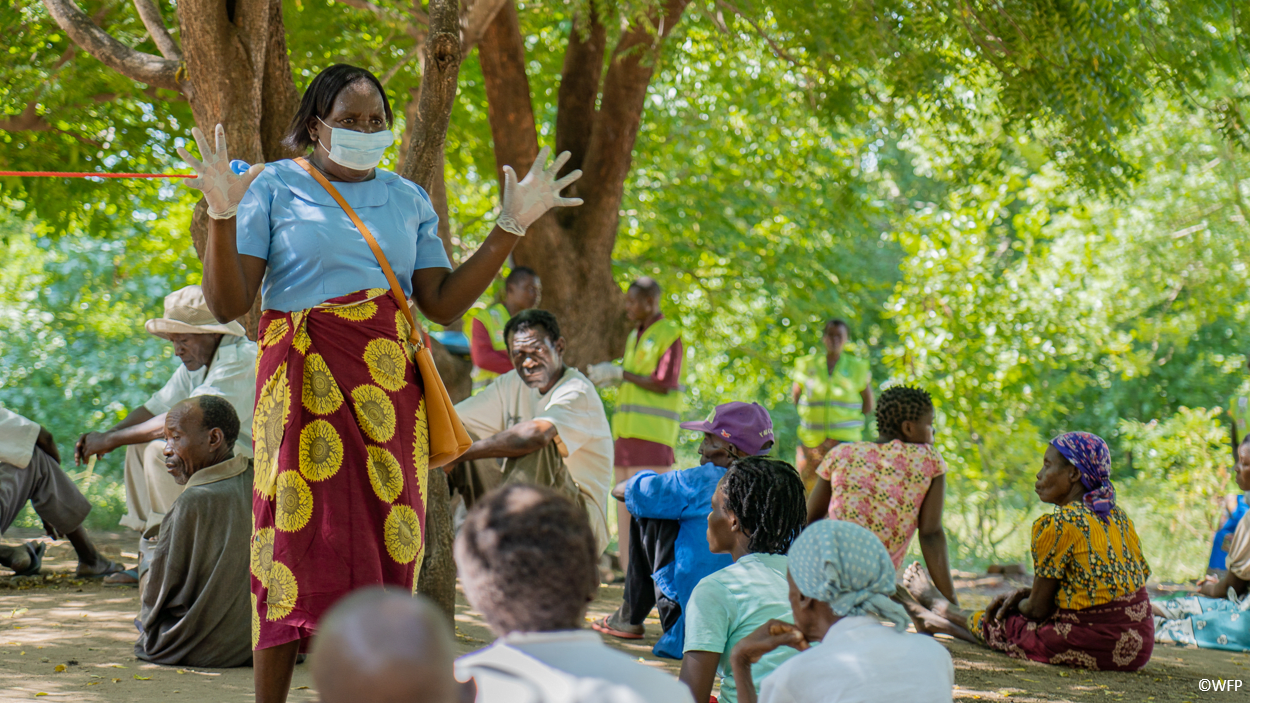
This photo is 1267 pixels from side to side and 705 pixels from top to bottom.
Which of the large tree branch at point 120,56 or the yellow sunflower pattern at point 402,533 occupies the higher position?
the large tree branch at point 120,56

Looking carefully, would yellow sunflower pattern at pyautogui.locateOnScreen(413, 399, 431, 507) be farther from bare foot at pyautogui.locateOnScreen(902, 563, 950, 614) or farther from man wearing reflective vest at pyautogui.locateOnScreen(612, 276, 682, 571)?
man wearing reflective vest at pyautogui.locateOnScreen(612, 276, 682, 571)

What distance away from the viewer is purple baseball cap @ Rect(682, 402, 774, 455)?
473cm

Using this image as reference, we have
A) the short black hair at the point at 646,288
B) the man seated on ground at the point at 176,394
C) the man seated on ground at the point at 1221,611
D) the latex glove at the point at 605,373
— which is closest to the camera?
the man seated on ground at the point at 176,394

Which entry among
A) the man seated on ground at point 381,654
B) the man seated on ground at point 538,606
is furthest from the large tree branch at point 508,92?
the man seated on ground at point 381,654

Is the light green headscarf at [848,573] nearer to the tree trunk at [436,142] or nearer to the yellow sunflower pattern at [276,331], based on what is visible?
the yellow sunflower pattern at [276,331]

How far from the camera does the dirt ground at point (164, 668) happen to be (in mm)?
3863

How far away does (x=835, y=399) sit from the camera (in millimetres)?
9938

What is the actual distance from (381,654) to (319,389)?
4.80 ft

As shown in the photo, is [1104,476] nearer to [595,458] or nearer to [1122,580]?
[1122,580]

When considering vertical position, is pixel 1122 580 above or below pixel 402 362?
below

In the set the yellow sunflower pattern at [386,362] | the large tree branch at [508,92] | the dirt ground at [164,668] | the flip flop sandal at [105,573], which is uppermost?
the large tree branch at [508,92]

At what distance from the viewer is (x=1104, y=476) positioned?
201 inches

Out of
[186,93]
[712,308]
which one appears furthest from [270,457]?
[712,308]

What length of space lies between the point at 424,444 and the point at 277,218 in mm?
735
